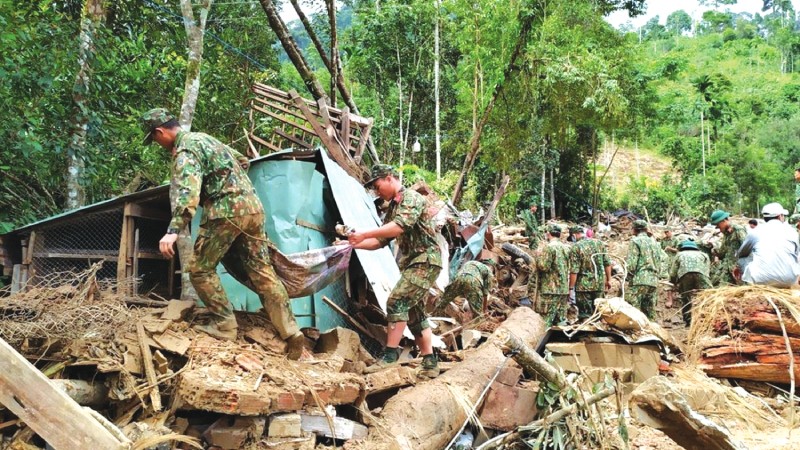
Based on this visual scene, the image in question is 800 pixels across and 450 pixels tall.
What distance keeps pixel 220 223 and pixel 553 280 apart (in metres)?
6.59

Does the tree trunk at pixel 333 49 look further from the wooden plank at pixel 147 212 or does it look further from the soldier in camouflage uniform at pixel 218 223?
the soldier in camouflage uniform at pixel 218 223

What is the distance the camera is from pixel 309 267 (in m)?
5.38

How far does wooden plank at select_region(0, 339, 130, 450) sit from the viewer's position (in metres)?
3.04

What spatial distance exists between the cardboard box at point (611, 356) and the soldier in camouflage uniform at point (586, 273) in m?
3.51

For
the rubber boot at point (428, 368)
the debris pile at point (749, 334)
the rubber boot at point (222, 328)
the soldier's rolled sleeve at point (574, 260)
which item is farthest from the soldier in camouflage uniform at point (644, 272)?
the rubber boot at point (222, 328)

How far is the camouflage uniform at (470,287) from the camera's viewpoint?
9.38 m

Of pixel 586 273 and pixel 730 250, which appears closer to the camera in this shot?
pixel 586 273

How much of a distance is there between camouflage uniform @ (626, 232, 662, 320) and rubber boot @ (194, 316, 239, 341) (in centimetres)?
745

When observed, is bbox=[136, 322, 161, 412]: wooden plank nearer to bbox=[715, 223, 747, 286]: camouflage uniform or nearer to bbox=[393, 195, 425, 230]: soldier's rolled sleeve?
bbox=[393, 195, 425, 230]: soldier's rolled sleeve

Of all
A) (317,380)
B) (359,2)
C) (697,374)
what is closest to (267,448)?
(317,380)

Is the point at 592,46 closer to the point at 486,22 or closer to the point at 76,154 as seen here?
the point at 486,22

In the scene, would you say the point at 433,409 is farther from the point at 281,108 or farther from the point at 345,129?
the point at 281,108

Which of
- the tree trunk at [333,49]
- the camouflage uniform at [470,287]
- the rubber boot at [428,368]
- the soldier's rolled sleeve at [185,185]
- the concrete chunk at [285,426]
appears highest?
the tree trunk at [333,49]

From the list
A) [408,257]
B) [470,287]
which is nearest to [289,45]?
[470,287]
